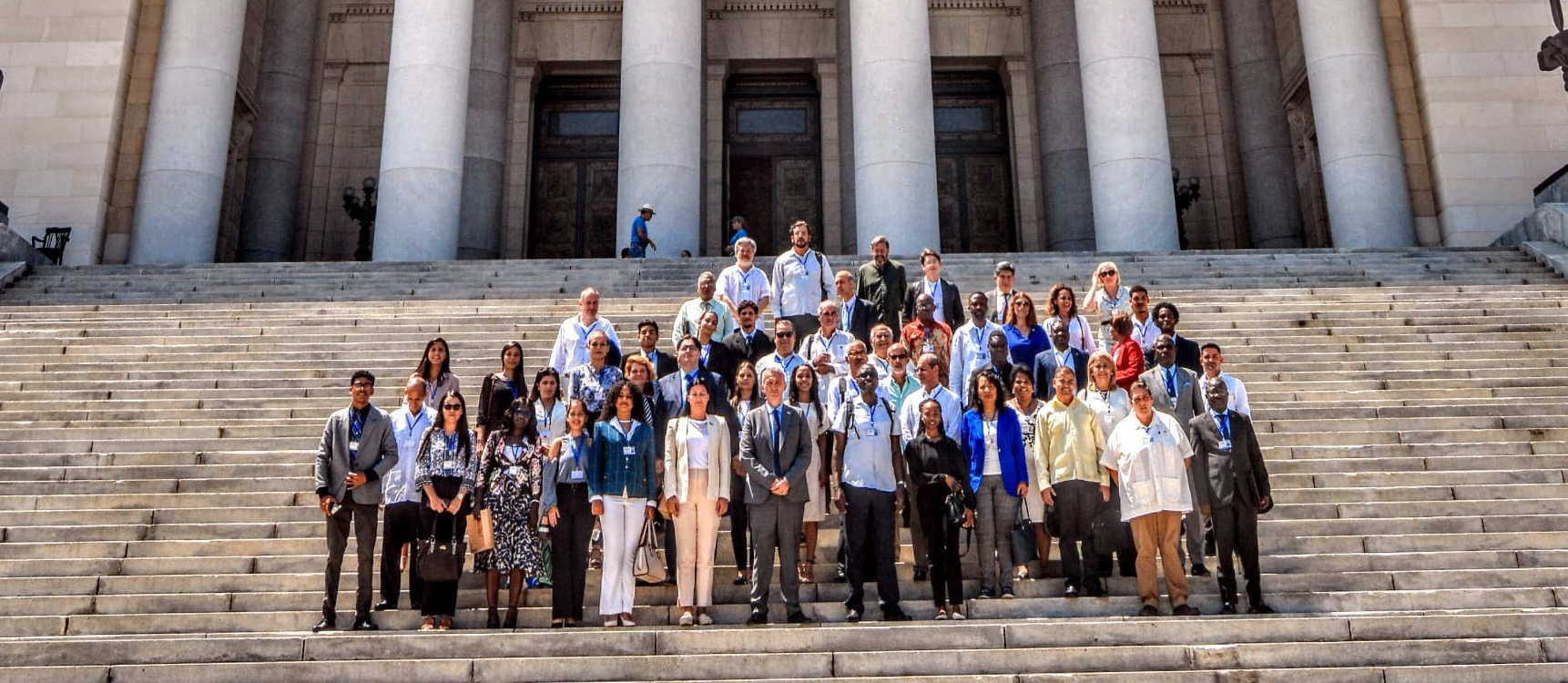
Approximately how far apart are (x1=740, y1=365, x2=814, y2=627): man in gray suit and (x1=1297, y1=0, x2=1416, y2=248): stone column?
17232mm

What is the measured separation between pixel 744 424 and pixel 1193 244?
22906mm

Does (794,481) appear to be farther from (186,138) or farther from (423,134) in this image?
(186,138)

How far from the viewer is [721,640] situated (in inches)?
299

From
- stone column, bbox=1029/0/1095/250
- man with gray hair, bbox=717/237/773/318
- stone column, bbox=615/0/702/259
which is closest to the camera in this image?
man with gray hair, bbox=717/237/773/318

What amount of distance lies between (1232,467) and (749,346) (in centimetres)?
403

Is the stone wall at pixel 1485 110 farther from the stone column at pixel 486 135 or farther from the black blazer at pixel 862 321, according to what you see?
the stone column at pixel 486 135

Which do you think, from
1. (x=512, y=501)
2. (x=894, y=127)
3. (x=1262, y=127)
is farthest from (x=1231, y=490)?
(x=1262, y=127)

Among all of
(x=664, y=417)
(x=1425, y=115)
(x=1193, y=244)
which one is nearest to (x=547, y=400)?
(x=664, y=417)

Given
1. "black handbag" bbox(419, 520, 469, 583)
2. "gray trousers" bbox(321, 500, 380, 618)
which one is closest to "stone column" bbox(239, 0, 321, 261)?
"gray trousers" bbox(321, 500, 380, 618)

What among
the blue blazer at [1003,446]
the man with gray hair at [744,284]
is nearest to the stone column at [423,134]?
the man with gray hair at [744,284]

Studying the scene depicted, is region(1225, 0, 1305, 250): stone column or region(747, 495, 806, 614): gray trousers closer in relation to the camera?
region(747, 495, 806, 614): gray trousers

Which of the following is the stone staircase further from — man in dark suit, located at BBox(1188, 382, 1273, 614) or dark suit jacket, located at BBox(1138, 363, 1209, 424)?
dark suit jacket, located at BBox(1138, 363, 1209, 424)

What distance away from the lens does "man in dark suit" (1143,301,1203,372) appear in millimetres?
9789

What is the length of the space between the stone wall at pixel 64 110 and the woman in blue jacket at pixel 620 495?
17813 millimetres
